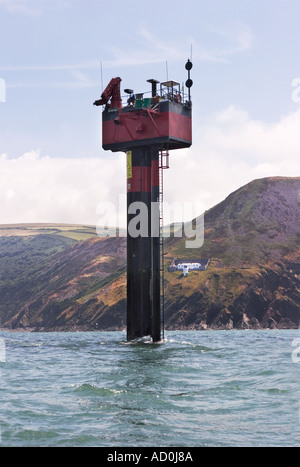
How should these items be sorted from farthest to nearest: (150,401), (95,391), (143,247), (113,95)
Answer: (113,95), (143,247), (95,391), (150,401)

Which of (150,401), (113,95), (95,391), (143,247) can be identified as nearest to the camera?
(150,401)

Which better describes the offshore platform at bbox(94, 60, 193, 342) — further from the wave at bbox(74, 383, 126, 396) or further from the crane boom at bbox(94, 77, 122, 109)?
the wave at bbox(74, 383, 126, 396)

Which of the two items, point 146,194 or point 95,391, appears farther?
point 146,194

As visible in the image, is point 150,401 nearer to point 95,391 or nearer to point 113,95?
point 95,391

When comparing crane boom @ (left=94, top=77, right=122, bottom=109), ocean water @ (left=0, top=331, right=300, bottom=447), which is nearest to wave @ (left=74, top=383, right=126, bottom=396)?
ocean water @ (left=0, top=331, right=300, bottom=447)

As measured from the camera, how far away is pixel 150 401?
26516 millimetres

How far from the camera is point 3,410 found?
24.7 metres

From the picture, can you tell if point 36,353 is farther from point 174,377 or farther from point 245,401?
point 245,401

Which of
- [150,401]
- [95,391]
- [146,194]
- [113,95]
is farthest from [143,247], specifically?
[150,401]

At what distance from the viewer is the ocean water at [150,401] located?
68.0 feet

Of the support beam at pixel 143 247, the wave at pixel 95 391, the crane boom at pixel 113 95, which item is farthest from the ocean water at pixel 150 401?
the crane boom at pixel 113 95

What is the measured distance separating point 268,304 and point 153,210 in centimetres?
14988

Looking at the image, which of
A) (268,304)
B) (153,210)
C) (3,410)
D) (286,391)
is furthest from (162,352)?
(268,304)
